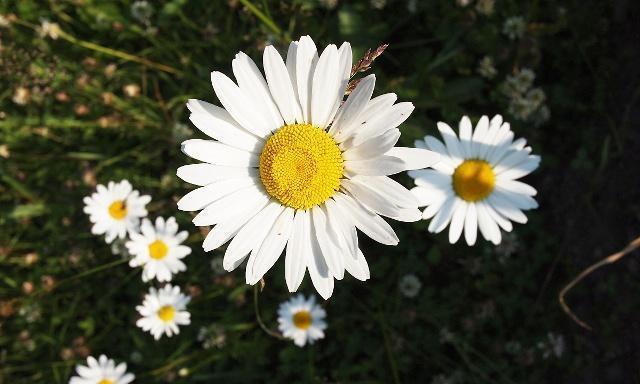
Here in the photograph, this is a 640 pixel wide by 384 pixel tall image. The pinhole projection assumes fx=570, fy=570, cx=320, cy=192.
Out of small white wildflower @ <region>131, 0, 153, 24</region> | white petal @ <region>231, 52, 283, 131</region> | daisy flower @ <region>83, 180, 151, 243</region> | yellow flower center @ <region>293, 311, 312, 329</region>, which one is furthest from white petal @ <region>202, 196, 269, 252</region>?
small white wildflower @ <region>131, 0, 153, 24</region>

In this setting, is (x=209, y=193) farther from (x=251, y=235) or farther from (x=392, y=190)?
(x=392, y=190)

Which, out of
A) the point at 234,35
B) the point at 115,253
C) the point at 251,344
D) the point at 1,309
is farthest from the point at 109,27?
the point at 251,344

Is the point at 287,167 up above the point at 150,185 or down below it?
below

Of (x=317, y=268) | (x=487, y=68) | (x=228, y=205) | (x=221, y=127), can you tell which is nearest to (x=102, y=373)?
(x=228, y=205)

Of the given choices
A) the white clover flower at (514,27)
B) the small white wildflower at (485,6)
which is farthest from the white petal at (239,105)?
the white clover flower at (514,27)

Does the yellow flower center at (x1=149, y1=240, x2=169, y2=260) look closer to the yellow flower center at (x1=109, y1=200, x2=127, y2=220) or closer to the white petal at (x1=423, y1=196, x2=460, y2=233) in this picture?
the yellow flower center at (x1=109, y1=200, x2=127, y2=220)

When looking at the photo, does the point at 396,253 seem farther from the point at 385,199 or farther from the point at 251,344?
the point at 385,199
